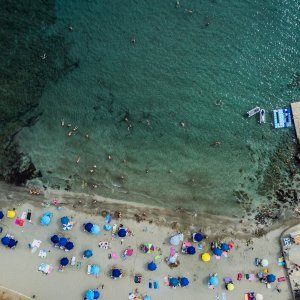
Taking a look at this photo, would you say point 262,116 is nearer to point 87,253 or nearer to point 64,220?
point 87,253

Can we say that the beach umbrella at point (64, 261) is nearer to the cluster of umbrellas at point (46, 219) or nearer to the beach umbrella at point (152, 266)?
the cluster of umbrellas at point (46, 219)

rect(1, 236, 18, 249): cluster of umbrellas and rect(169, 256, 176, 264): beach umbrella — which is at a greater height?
rect(1, 236, 18, 249): cluster of umbrellas

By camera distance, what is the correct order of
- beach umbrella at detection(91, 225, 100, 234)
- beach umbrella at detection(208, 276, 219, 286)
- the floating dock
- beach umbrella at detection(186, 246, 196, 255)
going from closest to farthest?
beach umbrella at detection(91, 225, 100, 234), beach umbrella at detection(208, 276, 219, 286), beach umbrella at detection(186, 246, 196, 255), the floating dock

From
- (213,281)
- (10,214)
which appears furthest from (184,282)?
(10,214)

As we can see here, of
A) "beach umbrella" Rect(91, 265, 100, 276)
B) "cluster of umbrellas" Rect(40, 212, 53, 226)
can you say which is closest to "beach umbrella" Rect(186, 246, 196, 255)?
"beach umbrella" Rect(91, 265, 100, 276)

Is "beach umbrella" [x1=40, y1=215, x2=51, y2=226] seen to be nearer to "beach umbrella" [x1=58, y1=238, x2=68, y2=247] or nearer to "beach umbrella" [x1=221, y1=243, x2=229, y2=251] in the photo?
"beach umbrella" [x1=58, y1=238, x2=68, y2=247]

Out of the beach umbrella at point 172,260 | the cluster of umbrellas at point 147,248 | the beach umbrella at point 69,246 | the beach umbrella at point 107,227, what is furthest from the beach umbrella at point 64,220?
the beach umbrella at point 172,260

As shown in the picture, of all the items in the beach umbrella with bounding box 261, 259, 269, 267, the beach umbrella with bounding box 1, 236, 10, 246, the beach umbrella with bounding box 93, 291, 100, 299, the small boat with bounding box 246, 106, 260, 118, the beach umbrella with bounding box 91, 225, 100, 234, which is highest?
the small boat with bounding box 246, 106, 260, 118
